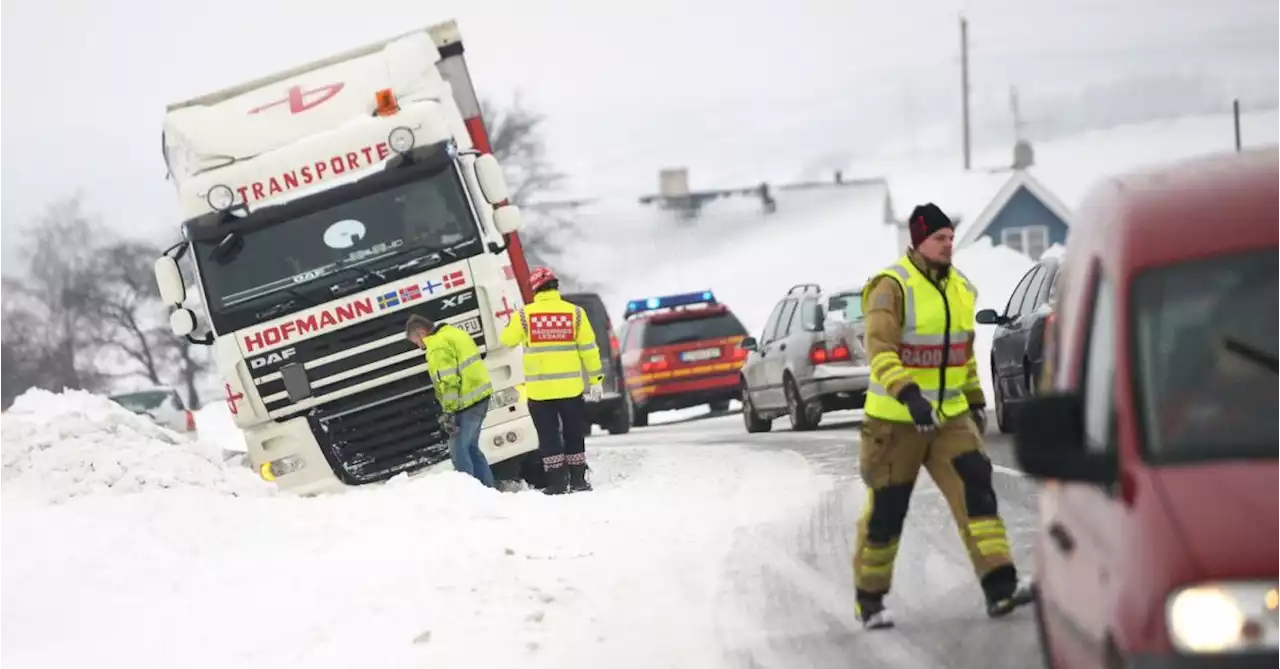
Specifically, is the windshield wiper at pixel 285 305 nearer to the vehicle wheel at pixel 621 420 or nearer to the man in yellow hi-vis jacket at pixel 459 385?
the man in yellow hi-vis jacket at pixel 459 385

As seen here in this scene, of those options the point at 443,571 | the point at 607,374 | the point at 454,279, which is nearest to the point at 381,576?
the point at 443,571

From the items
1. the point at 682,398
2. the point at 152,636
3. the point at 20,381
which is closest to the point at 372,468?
the point at 152,636

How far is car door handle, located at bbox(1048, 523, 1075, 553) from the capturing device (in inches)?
214

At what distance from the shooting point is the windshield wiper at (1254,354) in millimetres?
4953

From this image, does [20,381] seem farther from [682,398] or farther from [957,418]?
[957,418]

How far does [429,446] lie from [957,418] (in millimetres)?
8352

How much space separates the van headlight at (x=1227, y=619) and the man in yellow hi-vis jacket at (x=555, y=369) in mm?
10647

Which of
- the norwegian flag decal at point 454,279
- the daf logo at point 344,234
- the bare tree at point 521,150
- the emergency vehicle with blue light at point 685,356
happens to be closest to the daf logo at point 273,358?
the daf logo at point 344,234

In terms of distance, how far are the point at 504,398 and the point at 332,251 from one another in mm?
1774

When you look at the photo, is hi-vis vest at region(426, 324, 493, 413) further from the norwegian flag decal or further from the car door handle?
the car door handle

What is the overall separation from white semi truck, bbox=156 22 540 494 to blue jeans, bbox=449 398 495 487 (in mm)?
458

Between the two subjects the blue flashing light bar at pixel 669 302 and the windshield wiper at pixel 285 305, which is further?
the blue flashing light bar at pixel 669 302

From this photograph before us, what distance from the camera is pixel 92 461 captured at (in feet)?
47.9

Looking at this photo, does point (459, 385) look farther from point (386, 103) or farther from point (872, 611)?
point (872, 611)
